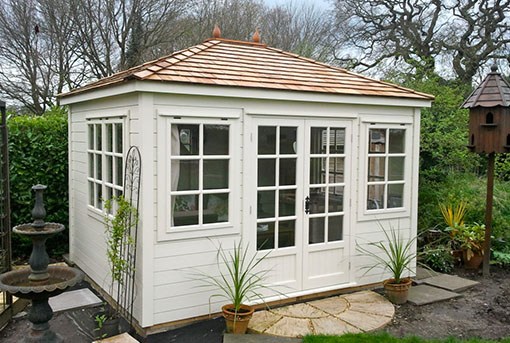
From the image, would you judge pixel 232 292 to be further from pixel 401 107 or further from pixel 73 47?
pixel 73 47

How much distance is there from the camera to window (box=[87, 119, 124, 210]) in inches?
182

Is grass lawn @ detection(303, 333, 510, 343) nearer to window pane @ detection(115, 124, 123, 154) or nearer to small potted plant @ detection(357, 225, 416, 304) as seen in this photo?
small potted plant @ detection(357, 225, 416, 304)

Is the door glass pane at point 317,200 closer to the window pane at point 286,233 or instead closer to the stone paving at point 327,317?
the window pane at point 286,233

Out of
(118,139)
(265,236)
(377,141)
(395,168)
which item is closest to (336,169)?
(377,141)

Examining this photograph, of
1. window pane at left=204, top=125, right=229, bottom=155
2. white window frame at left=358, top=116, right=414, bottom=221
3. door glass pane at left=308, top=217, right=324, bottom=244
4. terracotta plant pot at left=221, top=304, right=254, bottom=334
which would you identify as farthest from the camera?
white window frame at left=358, top=116, right=414, bottom=221

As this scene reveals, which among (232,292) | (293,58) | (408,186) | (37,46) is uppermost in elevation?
(37,46)

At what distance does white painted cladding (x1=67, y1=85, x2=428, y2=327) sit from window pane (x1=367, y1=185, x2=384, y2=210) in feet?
0.35

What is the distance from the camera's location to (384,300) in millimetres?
5020

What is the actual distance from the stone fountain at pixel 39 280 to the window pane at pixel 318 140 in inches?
105

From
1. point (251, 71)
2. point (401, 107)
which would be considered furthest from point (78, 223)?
point (401, 107)

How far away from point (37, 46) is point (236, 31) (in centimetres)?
633

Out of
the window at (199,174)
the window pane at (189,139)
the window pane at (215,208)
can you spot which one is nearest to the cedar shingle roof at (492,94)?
the window at (199,174)

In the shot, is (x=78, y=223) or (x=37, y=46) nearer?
(x=78, y=223)

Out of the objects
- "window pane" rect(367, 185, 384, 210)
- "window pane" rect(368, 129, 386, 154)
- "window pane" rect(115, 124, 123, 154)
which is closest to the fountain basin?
"window pane" rect(115, 124, 123, 154)
